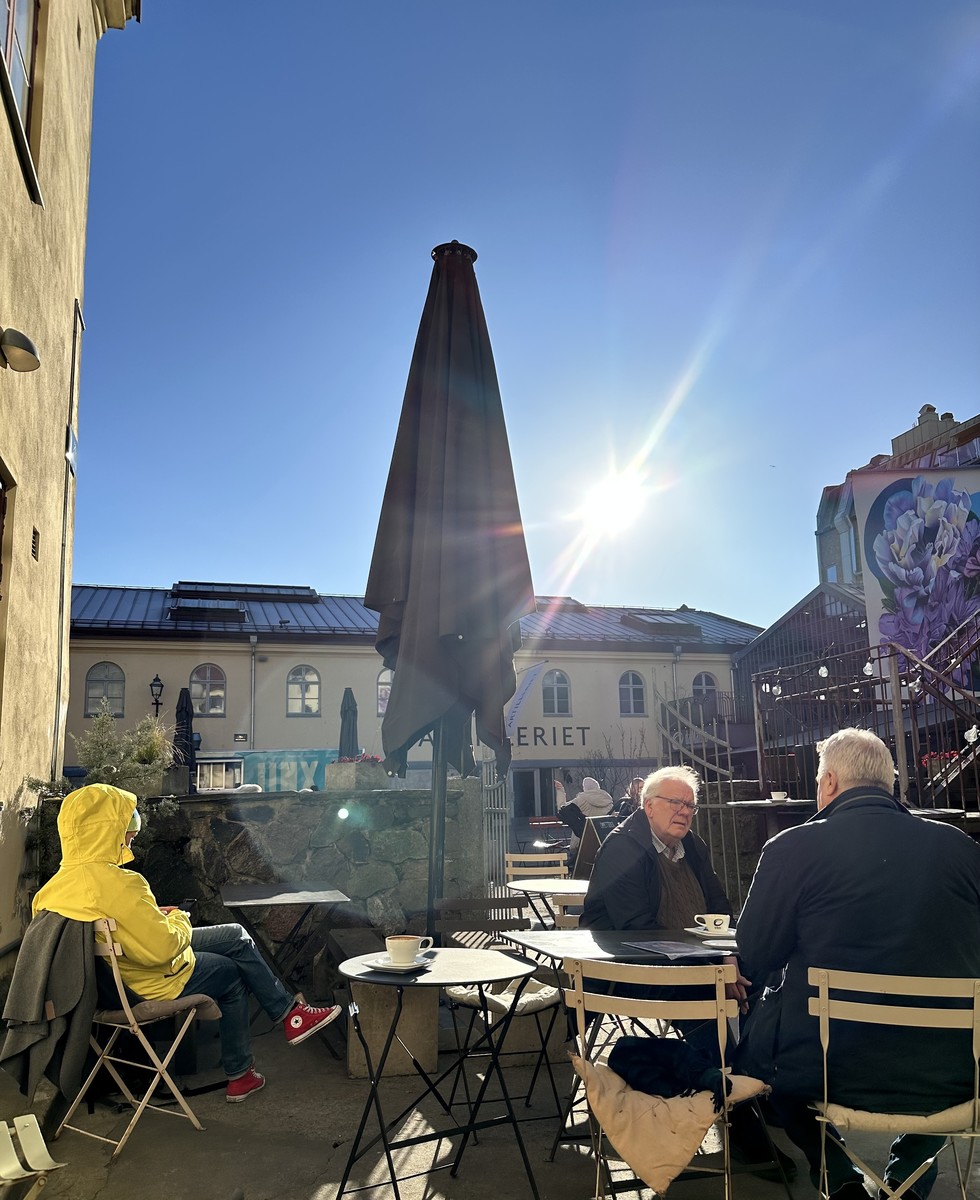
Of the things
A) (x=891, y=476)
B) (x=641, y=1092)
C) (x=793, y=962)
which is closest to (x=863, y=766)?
(x=793, y=962)

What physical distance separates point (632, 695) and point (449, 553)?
24510mm

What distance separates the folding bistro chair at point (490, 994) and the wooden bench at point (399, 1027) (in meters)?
0.12

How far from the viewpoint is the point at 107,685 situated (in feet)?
77.5

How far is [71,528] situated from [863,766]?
7199mm

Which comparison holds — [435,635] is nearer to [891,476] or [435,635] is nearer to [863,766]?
[863,766]

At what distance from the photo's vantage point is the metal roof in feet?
81.0

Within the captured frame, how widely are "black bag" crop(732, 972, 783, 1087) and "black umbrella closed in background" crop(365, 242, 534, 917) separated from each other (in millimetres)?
2006

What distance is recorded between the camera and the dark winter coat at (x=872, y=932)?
2.59 meters

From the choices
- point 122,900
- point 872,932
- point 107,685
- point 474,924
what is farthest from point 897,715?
point 107,685

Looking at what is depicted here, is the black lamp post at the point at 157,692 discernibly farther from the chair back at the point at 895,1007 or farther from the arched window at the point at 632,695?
the chair back at the point at 895,1007

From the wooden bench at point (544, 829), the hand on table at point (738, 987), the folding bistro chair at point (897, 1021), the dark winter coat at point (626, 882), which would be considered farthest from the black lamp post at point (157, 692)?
the folding bistro chair at point (897, 1021)

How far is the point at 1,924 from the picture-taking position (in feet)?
15.9

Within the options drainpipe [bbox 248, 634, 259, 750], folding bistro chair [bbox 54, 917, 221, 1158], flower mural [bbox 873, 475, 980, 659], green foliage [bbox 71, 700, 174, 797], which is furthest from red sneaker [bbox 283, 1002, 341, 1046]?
drainpipe [bbox 248, 634, 259, 750]

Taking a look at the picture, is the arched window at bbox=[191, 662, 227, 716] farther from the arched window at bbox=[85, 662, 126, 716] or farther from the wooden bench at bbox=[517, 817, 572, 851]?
the wooden bench at bbox=[517, 817, 572, 851]
